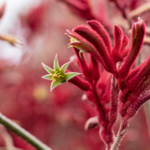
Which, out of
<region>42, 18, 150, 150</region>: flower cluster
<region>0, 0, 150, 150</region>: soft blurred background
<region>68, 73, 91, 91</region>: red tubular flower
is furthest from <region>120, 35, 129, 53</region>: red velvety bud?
<region>0, 0, 150, 150</region>: soft blurred background

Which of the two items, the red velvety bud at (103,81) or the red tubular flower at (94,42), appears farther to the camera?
the red velvety bud at (103,81)

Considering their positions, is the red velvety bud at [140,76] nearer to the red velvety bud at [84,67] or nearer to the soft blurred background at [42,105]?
the red velvety bud at [84,67]

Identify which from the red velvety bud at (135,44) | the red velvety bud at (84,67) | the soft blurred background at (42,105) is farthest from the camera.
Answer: the soft blurred background at (42,105)

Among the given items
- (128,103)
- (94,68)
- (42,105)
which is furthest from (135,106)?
(42,105)

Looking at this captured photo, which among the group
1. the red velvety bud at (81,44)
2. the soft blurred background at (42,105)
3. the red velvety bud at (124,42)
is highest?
the red velvety bud at (124,42)

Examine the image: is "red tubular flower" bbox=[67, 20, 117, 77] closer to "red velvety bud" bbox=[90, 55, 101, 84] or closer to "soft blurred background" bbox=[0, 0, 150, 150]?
"red velvety bud" bbox=[90, 55, 101, 84]

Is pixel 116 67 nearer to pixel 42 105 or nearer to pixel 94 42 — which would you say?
pixel 94 42

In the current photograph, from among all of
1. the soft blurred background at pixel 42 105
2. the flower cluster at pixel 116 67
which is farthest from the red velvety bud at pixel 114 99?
the soft blurred background at pixel 42 105
